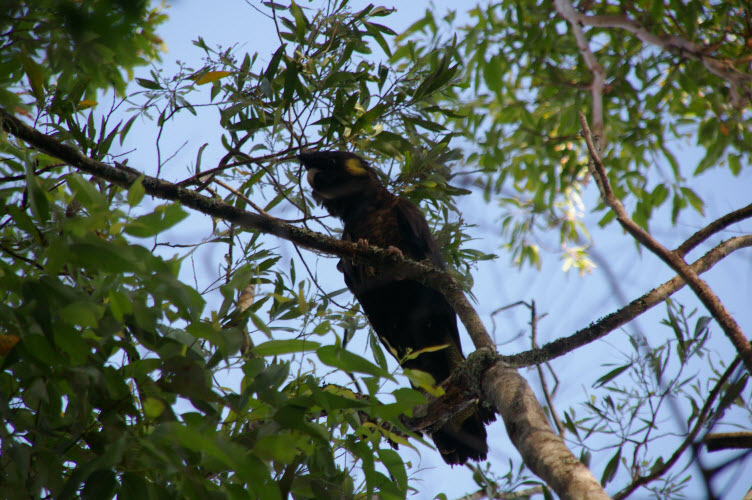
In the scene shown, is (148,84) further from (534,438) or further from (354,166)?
(534,438)

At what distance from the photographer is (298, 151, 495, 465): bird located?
8.71ft

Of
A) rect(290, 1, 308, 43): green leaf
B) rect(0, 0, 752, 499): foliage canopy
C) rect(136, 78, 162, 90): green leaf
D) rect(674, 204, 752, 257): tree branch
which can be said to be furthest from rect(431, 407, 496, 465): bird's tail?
rect(136, 78, 162, 90): green leaf

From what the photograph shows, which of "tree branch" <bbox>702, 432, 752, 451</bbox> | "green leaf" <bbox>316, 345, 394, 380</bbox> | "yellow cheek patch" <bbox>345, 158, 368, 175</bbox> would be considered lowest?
"tree branch" <bbox>702, 432, 752, 451</bbox>

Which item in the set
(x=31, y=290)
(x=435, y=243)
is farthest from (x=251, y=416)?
(x=435, y=243)

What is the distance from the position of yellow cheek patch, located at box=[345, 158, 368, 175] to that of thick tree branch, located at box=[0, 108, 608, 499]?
102 cm

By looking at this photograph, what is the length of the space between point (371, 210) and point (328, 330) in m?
1.79

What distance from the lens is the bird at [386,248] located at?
2656 mm

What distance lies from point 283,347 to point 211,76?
1396 mm

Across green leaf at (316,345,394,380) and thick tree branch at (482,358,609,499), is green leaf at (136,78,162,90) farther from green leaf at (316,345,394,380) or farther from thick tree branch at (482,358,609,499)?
thick tree branch at (482,358,609,499)

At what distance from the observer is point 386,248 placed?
8.72 feet

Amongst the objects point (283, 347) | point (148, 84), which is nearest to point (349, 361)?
point (283, 347)

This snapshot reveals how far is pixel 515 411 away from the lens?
54.5 inches

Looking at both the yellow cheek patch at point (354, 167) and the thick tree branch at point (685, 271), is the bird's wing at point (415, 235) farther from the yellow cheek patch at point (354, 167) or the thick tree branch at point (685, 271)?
the thick tree branch at point (685, 271)

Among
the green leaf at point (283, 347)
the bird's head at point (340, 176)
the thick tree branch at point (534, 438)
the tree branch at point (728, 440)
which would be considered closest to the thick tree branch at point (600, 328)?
the thick tree branch at point (534, 438)
